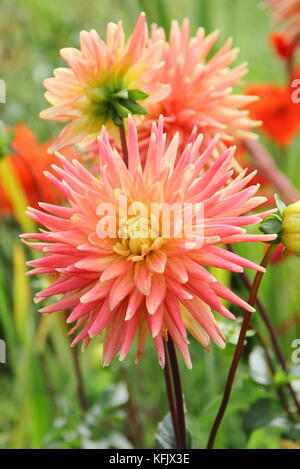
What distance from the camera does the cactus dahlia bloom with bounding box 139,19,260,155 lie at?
510mm

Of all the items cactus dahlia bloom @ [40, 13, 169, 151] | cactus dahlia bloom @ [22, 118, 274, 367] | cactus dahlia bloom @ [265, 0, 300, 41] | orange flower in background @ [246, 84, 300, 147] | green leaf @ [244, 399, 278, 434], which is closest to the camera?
cactus dahlia bloom @ [22, 118, 274, 367]

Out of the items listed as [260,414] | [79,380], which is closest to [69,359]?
[79,380]

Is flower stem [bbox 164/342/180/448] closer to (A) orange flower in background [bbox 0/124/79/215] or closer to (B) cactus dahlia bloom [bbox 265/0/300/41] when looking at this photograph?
(A) orange flower in background [bbox 0/124/79/215]

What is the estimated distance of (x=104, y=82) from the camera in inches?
19.2

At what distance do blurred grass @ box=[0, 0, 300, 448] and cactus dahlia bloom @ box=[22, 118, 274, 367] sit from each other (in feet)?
0.57

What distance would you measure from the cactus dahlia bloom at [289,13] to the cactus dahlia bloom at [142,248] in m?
0.54

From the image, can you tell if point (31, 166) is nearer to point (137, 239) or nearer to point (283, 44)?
point (283, 44)

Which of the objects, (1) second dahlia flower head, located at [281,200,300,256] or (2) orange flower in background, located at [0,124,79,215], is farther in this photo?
(2) orange flower in background, located at [0,124,79,215]

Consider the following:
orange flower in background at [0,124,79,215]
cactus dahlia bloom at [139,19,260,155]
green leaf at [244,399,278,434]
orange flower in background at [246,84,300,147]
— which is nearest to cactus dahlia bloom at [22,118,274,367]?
cactus dahlia bloom at [139,19,260,155]

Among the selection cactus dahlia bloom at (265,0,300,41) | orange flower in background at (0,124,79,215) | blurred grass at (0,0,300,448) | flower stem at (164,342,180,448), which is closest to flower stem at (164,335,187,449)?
flower stem at (164,342,180,448)

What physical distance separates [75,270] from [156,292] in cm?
5

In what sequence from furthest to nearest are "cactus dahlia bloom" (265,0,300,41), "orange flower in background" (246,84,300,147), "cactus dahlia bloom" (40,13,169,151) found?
"orange flower in background" (246,84,300,147) → "cactus dahlia bloom" (265,0,300,41) → "cactus dahlia bloom" (40,13,169,151)

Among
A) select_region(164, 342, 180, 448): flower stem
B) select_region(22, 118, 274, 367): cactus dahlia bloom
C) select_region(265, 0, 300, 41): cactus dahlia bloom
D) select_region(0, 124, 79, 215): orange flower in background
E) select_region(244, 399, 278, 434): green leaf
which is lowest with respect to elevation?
select_region(244, 399, 278, 434): green leaf

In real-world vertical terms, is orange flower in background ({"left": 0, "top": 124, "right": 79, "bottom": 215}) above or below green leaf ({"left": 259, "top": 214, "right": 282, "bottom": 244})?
above
